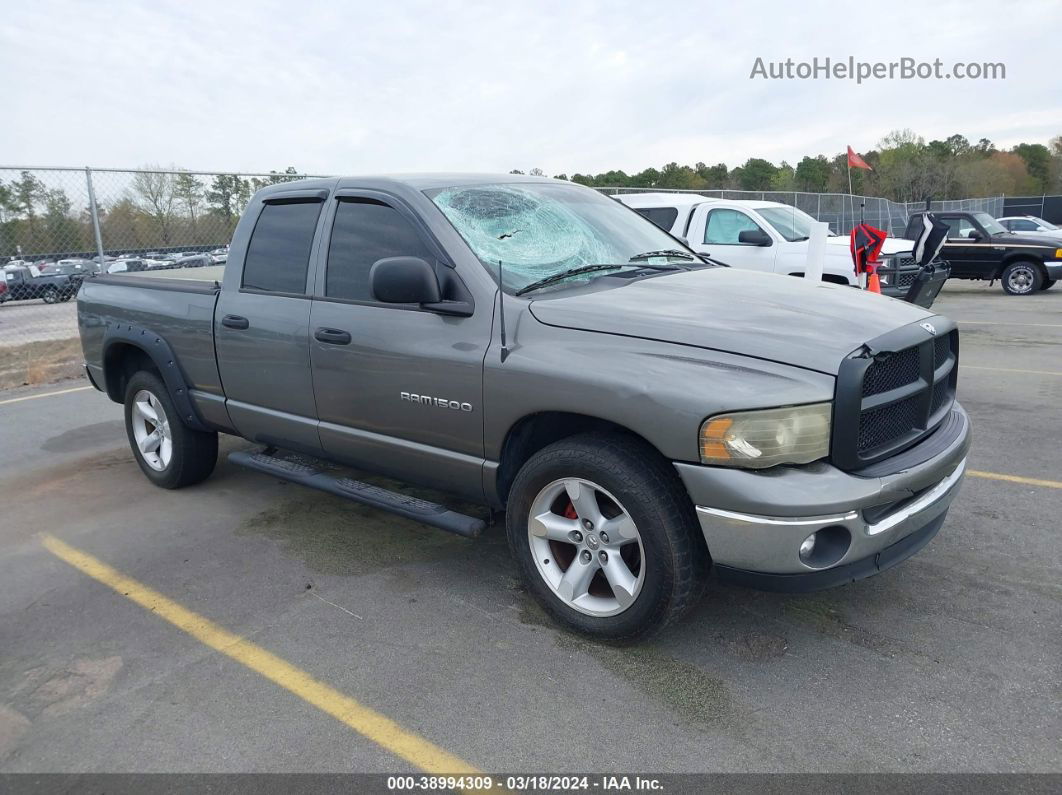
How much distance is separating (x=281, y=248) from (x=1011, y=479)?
14.9ft

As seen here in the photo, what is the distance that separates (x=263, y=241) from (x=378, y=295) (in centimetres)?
147

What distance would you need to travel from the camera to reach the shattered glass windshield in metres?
3.56

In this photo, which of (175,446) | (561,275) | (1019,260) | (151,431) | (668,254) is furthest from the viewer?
(1019,260)

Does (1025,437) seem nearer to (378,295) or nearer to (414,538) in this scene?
(414,538)

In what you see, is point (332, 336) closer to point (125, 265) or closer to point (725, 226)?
point (725, 226)

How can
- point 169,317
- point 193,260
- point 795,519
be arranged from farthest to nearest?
point 193,260 < point 169,317 < point 795,519

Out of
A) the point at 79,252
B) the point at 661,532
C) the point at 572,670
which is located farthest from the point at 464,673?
the point at 79,252

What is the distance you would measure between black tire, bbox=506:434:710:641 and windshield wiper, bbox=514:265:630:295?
2.34 ft

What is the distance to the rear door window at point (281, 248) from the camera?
4164mm

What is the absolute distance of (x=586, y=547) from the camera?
10.3 feet

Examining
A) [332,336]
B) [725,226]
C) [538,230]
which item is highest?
[538,230]

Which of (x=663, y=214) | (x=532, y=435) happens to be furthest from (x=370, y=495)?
(x=663, y=214)

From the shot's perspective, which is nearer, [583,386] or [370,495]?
[583,386]

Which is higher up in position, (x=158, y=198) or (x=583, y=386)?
(x=158, y=198)
